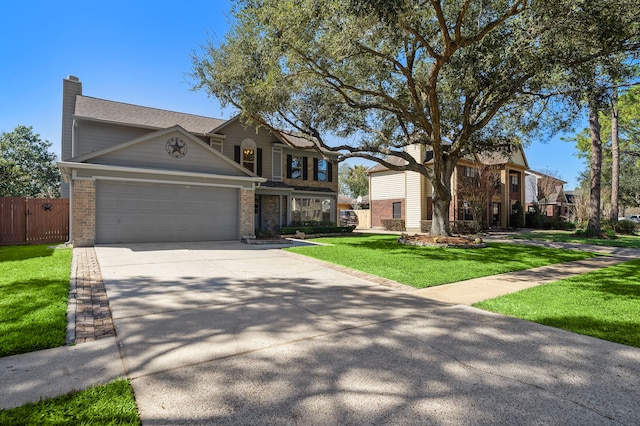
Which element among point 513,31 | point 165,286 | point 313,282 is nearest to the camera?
point 165,286

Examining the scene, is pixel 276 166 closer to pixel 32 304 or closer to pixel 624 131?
pixel 32 304

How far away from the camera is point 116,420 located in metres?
2.24

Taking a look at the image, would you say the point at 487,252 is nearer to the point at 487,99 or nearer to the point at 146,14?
the point at 487,99

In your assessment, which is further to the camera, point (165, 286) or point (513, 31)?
point (513, 31)

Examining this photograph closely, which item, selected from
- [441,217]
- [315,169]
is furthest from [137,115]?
[441,217]

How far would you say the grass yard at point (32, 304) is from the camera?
140 inches

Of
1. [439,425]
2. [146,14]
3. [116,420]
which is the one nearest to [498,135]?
[146,14]

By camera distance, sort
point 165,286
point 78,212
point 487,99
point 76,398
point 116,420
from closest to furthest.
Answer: point 116,420, point 76,398, point 165,286, point 78,212, point 487,99

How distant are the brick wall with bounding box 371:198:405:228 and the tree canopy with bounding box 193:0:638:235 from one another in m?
11.8

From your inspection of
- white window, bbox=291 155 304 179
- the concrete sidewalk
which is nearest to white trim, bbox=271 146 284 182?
white window, bbox=291 155 304 179

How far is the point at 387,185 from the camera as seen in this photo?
29109 millimetres

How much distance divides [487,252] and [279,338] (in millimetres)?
10683

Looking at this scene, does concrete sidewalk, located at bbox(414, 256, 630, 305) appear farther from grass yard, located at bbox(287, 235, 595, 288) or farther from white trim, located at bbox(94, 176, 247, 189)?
white trim, located at bbox(94, 176, 247, 189)

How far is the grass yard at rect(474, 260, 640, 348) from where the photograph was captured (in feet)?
14.1
